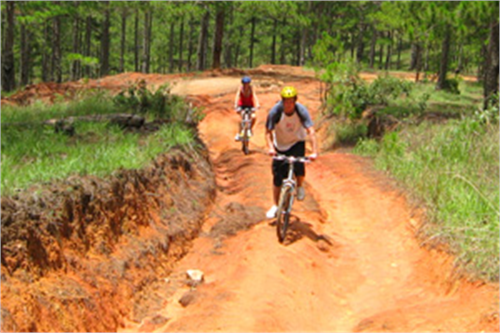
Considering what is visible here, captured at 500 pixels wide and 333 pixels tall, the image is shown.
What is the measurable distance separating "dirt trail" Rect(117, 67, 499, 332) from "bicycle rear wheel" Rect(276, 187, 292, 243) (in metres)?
0.17

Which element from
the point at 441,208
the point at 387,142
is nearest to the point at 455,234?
the point at 441,208

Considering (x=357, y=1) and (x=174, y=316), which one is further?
(x=357, y=1)

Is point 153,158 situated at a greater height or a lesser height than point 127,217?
greater

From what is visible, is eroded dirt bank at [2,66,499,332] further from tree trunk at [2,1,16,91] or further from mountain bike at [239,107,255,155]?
tree trunk at [2,1,16,91]

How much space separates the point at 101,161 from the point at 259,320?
329 cm

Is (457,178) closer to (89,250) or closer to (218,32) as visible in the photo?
Result: (89,250)

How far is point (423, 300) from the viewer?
242 inches

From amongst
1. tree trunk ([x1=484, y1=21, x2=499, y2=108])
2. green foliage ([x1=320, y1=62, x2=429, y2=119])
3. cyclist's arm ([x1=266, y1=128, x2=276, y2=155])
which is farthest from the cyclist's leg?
green foliage ([x1=320, y1=62, x2=429, y2=119])

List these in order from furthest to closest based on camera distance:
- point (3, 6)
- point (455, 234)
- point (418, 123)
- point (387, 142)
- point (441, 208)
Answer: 1. point (3, 6)
2. point (418, 123)
3. point (387, 142)
4. point (441, 208)
5. point (455, 234)

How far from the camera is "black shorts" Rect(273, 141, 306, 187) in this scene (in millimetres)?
7930

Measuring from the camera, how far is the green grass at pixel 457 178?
6.26 m

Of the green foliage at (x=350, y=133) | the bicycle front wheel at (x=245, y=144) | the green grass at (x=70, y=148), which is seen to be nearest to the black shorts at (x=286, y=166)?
the green grass at (x=70, y=148)

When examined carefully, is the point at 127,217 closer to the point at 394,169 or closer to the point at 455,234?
the point at 455,234

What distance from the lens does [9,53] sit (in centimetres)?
2028
